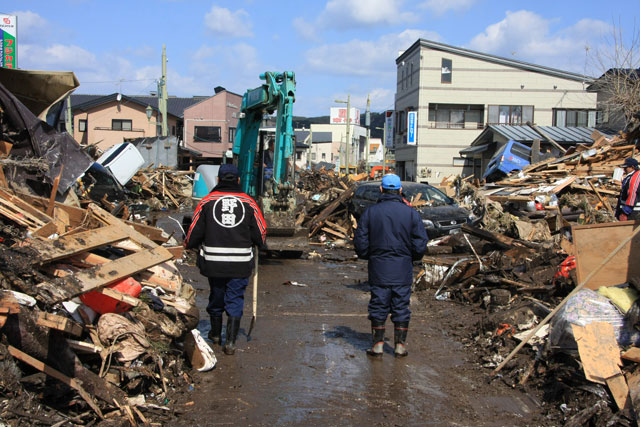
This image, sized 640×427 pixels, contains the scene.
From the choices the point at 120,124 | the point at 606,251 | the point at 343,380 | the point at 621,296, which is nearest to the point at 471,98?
the point at 120,124

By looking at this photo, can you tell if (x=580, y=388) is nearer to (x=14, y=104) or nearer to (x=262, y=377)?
(x=262, y=377)

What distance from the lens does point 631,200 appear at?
29.2ft

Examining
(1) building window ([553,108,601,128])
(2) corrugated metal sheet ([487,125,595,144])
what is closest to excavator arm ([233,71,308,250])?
(2) corrugated metal sheet ([487,125,595,144])

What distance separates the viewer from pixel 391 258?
6.06 meters

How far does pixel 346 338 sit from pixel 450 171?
37155 mm

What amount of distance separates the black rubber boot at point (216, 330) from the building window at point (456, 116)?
3849 cm

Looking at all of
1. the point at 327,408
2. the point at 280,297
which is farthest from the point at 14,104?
the point at 327,408

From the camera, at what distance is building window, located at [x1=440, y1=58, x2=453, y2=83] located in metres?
42.3

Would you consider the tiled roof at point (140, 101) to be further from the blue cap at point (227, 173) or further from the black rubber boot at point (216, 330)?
the black rubber boot at point (216, 330)

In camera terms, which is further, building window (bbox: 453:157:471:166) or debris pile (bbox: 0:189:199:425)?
building window (bbox: 453:157:471:166)

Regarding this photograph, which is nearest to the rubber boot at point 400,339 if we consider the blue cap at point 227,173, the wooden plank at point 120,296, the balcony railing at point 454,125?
the blue cap at point 227,173

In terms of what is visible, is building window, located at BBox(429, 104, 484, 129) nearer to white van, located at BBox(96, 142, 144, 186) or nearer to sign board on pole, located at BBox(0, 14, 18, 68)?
white van, located at BBox(96, 142, 144, 186)

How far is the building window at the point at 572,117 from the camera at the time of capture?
41.1m

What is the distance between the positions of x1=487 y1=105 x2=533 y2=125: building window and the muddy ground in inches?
1449
